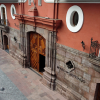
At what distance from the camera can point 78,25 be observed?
5.85 meters

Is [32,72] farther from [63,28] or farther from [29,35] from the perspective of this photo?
[63,28]

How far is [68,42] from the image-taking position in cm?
653

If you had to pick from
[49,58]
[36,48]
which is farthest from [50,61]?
[36,48]

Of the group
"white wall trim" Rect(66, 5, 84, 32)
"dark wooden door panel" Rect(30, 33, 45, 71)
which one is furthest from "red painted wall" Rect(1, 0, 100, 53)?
"dark wooden door panel" Rect(30, 33, 45, 71)

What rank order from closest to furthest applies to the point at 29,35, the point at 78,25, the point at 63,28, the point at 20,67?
the point at 78,25
the point at 63,28
the point at 29,35
the point at 20,67

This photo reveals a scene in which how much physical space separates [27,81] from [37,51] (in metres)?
2.14

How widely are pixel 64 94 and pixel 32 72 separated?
3.44 metres

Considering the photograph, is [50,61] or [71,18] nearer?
[71,18]

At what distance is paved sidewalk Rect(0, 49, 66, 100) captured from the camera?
291 inches

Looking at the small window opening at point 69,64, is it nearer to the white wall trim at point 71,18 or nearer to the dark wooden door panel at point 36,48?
the white wall trim at point 71,18

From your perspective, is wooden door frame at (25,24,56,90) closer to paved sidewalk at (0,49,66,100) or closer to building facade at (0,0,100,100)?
building facade at (0,0,100,100)

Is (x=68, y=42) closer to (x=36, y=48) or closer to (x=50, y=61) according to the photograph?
(x=50, y=61)

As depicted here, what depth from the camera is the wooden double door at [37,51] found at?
888cm

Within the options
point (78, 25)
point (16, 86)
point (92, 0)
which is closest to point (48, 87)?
point (16, 86)
